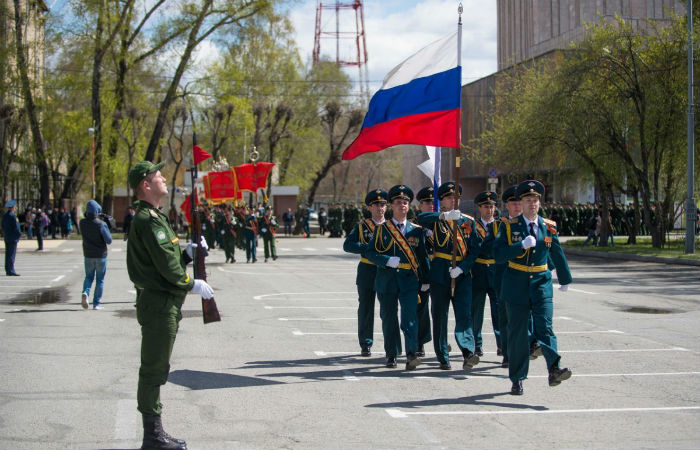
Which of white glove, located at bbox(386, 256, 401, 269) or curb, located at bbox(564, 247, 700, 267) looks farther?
curb, located at bbox(564, 247, 700, 267)

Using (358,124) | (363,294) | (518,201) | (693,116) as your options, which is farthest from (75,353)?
(358,124)

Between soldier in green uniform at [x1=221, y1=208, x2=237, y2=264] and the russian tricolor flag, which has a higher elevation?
the russian tricolor flag

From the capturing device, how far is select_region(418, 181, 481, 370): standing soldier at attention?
29.0ft

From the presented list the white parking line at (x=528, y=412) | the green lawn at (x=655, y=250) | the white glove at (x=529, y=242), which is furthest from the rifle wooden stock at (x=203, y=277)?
the green lawn at (x=655, y=250)

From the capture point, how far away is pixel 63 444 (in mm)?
6023

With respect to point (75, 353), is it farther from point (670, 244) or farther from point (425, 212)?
point (670, 244)

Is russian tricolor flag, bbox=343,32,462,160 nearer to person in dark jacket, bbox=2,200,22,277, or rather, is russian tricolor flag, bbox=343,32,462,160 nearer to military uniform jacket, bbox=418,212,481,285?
military uniform jacket, bbox=418,212,481,285

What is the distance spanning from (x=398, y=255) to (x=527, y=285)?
171 centimetres

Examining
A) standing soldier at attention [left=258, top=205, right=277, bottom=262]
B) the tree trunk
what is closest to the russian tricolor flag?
standing soldier at attention [left=258, top=205, right=277, bottom=262]

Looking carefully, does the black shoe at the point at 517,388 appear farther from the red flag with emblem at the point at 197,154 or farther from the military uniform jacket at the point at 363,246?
the red flag with emblem at the point at 197,154

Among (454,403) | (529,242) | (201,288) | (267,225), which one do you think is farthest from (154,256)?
(267,225)

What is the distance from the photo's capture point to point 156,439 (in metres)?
5.78

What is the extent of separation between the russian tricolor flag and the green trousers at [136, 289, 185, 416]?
15.8 ft

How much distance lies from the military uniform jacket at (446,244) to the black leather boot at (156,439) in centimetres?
393
